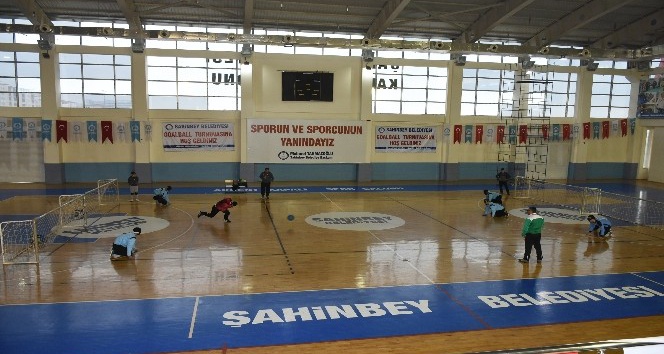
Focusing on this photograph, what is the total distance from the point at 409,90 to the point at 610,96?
16216 mm

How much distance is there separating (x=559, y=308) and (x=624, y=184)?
27.4 metres

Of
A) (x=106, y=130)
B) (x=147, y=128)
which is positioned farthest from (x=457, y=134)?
(x=106, y=130)

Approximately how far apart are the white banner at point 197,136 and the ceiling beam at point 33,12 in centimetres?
820

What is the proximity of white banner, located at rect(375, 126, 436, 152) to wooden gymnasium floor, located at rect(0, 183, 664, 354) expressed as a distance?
38.0ft

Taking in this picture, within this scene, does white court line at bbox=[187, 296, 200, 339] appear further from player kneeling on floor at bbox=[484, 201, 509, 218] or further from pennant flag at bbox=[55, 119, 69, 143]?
pennant flag at bbox=[55, 119, 69, 143]

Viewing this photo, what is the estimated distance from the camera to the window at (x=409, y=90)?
101 ft

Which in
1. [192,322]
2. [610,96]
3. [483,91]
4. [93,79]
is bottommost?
[192,322]

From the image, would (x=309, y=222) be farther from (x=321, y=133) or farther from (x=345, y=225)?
(x=321, y=133)

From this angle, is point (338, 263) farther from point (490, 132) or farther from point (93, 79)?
point (490, 132)

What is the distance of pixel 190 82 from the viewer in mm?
28484

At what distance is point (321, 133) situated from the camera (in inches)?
1169

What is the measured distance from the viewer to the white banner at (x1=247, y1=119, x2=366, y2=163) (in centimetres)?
2869

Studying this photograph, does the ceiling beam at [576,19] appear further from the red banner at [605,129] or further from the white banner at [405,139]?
the white banner at [405,139]

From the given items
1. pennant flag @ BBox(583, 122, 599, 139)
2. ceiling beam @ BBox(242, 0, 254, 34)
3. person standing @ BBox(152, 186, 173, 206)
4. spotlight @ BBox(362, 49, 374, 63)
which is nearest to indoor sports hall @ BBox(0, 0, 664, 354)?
person standing @ BBox(152, 186, 173, 206)
